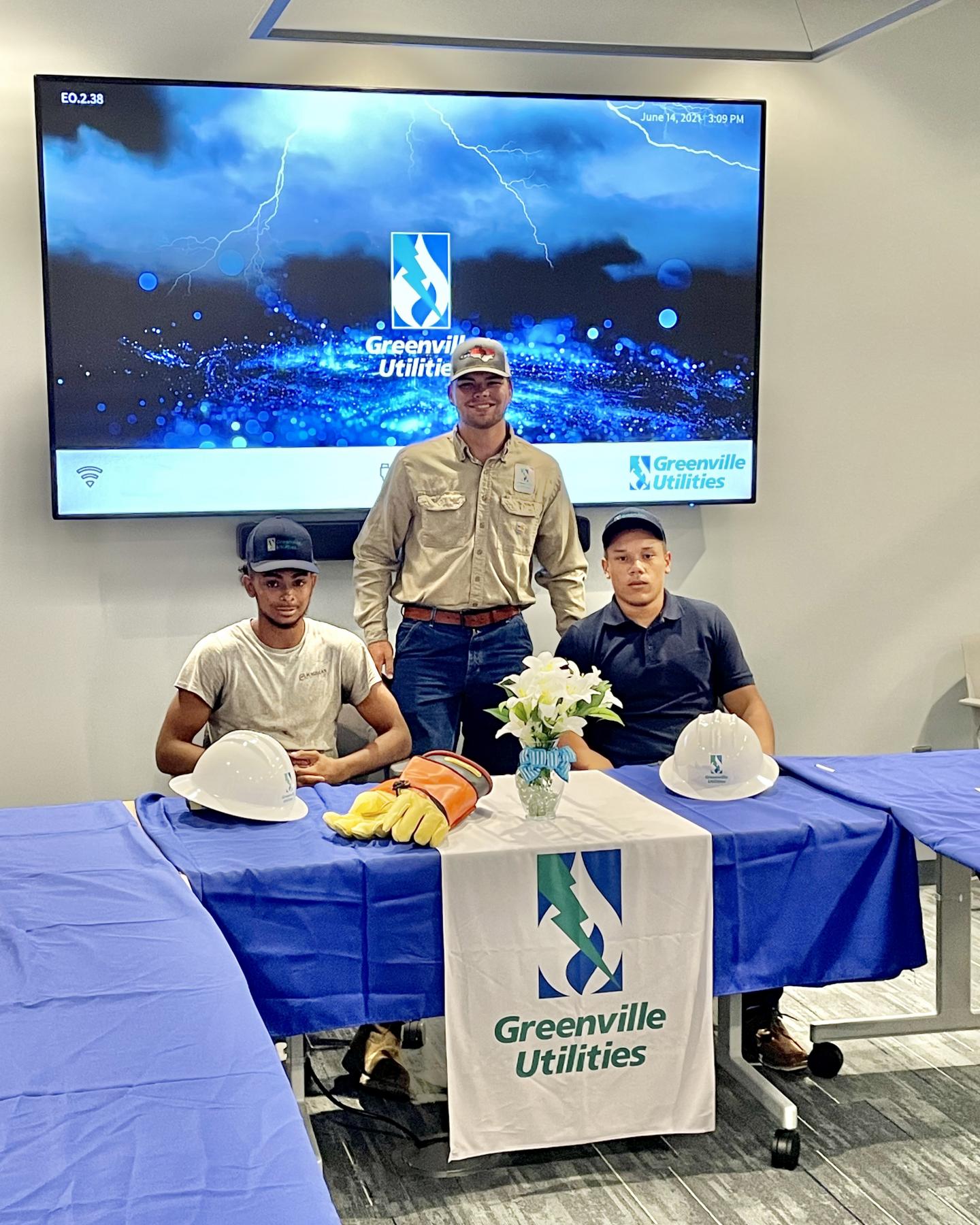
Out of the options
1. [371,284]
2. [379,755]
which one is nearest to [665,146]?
[371,284]

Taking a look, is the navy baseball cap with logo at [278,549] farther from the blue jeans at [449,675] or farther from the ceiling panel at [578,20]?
the ceiling panel at [578,20]

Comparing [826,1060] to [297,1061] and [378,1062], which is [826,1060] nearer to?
[378,1062]

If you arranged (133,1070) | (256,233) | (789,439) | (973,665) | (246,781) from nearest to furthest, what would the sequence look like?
(133,1070), (246,781), (256,233), (789,439), (973,665)

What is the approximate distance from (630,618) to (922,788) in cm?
85

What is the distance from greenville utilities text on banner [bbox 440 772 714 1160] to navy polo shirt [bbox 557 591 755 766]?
76cm

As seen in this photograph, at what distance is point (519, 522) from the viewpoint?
4047 mm

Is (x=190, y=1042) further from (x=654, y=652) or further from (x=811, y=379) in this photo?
(x=811, y=379)

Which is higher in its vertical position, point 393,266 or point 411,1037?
point 393,266

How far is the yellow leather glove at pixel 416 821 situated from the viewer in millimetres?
2645

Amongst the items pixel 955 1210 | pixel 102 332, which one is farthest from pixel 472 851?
pixel 102 332

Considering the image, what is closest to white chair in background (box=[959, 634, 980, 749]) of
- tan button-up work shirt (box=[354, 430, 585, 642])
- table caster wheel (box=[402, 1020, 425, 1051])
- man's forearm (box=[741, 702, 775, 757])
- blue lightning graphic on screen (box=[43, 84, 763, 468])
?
blue lightning graphic on screen (box=[43, 84, 763, 468])

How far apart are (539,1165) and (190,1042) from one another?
124cm

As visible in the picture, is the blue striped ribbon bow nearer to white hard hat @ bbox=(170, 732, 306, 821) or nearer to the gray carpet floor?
white hard hat @ bbox=(170, 732, 306, 821)

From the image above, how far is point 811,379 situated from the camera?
4.74 m
